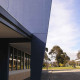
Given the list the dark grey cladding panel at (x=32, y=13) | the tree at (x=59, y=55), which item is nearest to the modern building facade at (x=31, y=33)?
the dark grey cladding panel at (x=32, y=13)

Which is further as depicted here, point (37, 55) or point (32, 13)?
point (32, 13)

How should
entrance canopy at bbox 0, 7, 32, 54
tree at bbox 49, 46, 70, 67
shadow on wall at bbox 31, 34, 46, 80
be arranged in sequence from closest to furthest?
1. entrance canopy at bbox 0, 7, 32, 54
2. shadow on wall at bbox 31, 34, 46, 80
3. tree at bbox 49, 46, 70, 67

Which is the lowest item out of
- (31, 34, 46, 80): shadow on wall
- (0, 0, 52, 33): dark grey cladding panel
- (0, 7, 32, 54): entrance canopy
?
(31, 34, 46, 80): shadow on wall

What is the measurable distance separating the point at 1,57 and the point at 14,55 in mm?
3876

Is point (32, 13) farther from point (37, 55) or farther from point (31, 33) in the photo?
point (37, 55)

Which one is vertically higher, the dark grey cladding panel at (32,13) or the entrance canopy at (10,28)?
the dark grey cladding panel at (32,13)

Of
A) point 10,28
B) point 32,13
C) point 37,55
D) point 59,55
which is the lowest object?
point 37,55

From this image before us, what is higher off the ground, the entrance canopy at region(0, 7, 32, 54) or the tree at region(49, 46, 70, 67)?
the tree at region(49, 46, 70, 67)

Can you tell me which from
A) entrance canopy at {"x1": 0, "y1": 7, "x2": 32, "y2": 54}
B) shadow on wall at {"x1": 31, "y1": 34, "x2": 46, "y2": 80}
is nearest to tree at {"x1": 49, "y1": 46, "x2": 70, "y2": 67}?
shadow on wall at {"x1": 31, "y1": 34, "x2": 46, "y2": 80}

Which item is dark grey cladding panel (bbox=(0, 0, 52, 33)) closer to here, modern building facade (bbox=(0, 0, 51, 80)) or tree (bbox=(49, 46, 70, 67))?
modern building facade (bbox=(0, 0, 51, 80))

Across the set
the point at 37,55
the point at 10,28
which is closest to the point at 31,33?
the point at 37,55

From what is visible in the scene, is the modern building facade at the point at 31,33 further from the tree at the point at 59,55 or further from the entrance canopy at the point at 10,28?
the tree at the point at 59,55

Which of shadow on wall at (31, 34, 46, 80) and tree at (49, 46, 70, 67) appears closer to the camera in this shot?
shadow on wall at (31, 34, 46, 80)

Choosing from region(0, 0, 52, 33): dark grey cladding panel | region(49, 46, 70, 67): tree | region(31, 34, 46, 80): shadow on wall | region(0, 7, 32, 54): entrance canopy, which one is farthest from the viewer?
region(49, 46, 70, 67): tree
